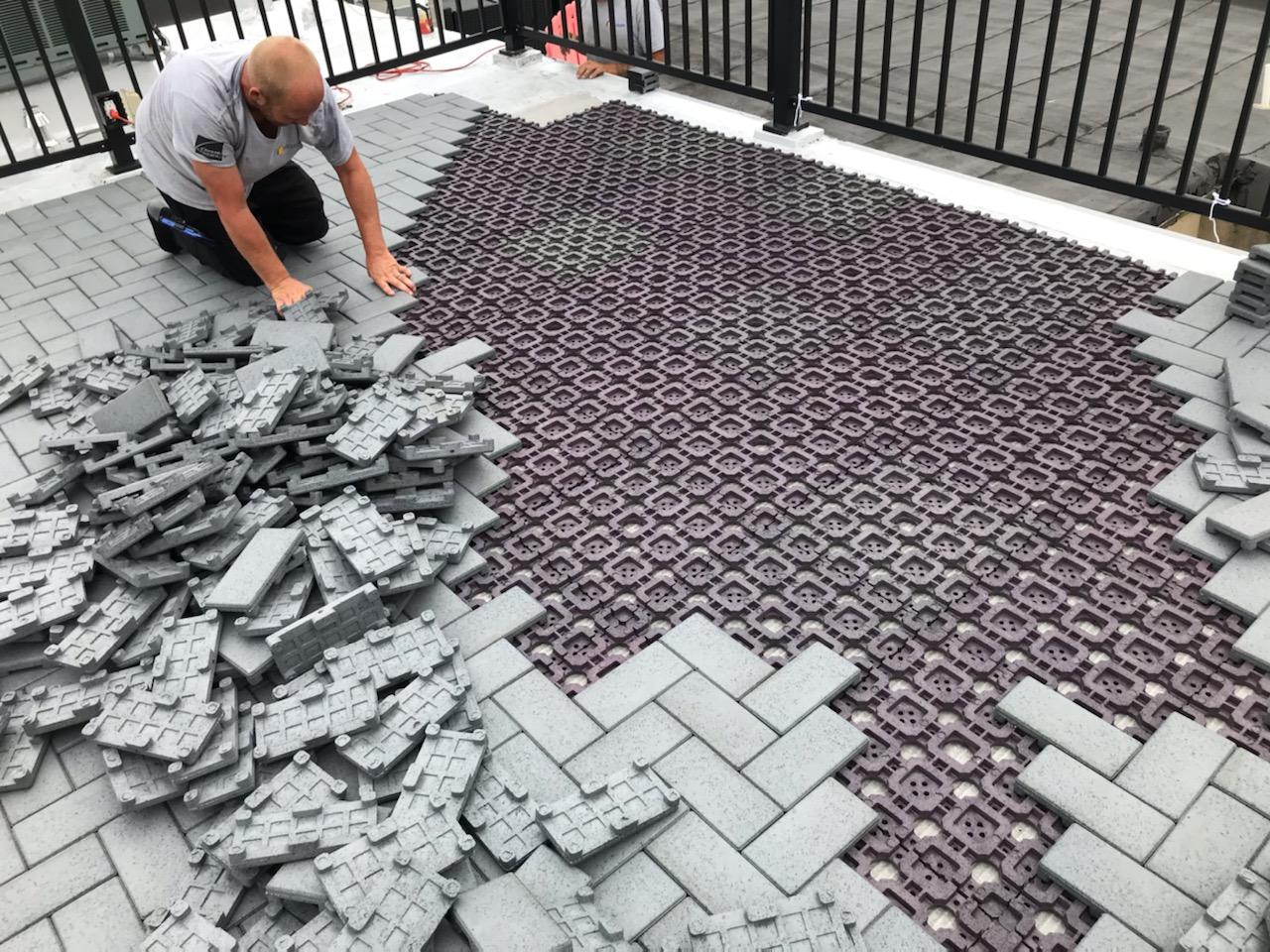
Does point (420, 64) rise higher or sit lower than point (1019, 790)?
higher

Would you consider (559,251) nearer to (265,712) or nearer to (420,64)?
(265,712)

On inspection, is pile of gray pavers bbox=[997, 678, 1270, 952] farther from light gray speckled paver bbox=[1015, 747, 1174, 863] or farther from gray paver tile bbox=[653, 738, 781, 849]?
gray paver tile bbox=[653, 738, 781, 849]

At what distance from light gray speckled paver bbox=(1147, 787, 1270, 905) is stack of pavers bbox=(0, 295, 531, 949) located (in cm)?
169

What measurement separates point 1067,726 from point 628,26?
575 cm

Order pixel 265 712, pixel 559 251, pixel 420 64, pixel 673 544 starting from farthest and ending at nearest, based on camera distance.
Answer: pixel 420 64 → pixel 559 251 → pixel 673 544 → pixel 265 712

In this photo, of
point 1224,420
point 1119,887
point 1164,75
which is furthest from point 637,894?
point 1164,75

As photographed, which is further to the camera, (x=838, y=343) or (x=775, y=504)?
(x=838, y=343)

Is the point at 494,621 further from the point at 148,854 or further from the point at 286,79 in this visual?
the point at 286,79

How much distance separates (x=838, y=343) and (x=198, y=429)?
261 cm

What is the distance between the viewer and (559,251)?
4.98m

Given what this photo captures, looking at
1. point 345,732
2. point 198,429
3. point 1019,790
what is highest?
point 198,429

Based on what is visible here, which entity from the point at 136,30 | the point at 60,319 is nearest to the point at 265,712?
the point at 60,319

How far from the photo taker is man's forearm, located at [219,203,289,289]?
4.16 m

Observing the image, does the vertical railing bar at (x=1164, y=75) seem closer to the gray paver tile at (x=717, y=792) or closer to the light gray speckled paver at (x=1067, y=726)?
the light gray speckled paver at (x=1067, y=726)
